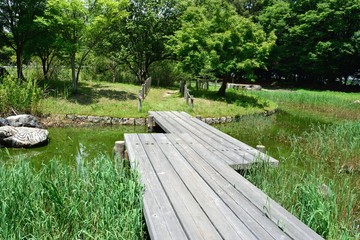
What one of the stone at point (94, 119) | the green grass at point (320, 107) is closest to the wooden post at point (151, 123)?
the stone at point (94, 119)

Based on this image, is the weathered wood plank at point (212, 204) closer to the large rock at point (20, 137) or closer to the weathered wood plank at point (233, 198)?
the weathered wood plank at point (233, 198)

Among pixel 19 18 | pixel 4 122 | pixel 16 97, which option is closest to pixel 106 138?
pixel 4 122

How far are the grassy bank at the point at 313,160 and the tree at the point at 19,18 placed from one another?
37.6ft

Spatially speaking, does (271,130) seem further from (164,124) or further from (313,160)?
(164,124)

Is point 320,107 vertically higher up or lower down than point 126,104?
higher up

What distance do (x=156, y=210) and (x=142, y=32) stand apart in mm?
20457

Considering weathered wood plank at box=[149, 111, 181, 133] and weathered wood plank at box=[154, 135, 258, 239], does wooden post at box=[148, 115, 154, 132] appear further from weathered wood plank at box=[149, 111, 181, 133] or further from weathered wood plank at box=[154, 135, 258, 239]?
weathered wood plank at box=[154, 135, 258, 239]

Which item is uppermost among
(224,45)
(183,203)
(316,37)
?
(316,37)

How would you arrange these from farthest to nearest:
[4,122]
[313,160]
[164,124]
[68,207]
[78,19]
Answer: [78,19], [4,122], [164,124], [313,160], [68,207]

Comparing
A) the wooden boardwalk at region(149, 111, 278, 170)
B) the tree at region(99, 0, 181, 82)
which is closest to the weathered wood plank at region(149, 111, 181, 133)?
the wooden boardwalk at region(149, 111, 278, 170)

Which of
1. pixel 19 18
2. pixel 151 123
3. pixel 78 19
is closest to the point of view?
pixel 151 123

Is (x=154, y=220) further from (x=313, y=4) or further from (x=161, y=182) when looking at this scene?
(x=313, y=4)

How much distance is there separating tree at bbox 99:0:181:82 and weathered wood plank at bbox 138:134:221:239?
707 inches

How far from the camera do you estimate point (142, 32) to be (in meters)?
21.7
